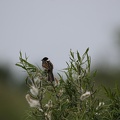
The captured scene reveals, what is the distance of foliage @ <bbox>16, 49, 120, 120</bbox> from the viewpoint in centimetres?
568

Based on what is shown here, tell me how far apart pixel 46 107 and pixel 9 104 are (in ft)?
92.8

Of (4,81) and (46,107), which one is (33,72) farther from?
(4,81)

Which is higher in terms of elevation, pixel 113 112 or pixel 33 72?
pixel 33 72

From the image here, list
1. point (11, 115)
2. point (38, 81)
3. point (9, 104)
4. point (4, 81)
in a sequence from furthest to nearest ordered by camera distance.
Answer: point (4, 81) → point (9, 104) → point (11, 115) → point (38, 81)

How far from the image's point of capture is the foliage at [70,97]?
18.6 ft

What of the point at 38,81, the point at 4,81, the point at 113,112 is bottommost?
the point at 4,81

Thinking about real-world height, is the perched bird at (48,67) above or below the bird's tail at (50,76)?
above

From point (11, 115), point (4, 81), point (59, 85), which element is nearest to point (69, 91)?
point (59, 85)

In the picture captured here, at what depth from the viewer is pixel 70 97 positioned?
5926 mm

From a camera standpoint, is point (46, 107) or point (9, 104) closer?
point (46, 107)

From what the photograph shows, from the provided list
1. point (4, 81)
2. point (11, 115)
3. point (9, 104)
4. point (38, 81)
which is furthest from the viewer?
point (4, 81)

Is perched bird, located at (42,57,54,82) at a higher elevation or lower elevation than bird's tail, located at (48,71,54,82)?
higher

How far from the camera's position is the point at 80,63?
602cm

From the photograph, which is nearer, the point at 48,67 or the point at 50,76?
the point at 50,76
